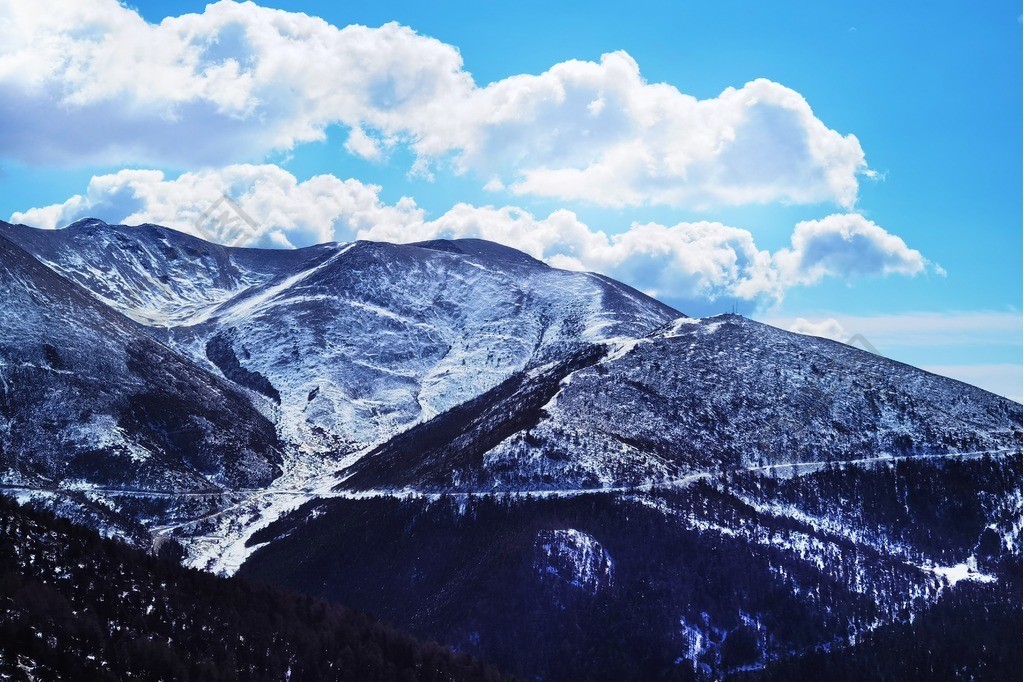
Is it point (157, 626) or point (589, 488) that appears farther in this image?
point (589, 488)

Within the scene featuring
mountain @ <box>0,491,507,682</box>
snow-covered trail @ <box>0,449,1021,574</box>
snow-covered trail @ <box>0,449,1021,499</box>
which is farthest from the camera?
snow-covered trail @ <box>0,449,1021,499</box>

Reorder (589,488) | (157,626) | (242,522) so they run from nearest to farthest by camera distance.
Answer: (157,626) < (589,488) < (242,522)

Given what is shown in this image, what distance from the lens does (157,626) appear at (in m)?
108

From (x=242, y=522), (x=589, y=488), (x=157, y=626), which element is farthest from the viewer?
(x=242, y=522)

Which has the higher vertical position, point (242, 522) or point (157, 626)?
point (242, 522)

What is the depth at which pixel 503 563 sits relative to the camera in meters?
157

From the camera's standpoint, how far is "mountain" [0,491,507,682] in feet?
314

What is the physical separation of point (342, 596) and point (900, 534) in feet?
322

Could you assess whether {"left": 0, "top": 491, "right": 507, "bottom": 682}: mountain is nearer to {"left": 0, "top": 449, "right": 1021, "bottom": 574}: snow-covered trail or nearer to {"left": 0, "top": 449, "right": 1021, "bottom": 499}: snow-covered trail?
{"left": 0, "top": 449, "right": 1021, "bottom": 574}: snow-covered trail

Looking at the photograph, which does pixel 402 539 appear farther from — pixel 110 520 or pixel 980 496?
pixel 980 496

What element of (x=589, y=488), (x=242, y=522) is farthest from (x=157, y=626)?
(x=242, y=522)

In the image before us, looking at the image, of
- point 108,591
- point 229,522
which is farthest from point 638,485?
point 108,591

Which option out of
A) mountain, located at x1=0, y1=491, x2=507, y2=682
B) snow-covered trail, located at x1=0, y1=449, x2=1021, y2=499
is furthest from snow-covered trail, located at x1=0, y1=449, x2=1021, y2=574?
mountain, located at x1=0, y1=491, x2=507, y2=682

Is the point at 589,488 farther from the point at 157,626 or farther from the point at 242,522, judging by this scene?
the point at 157,626
